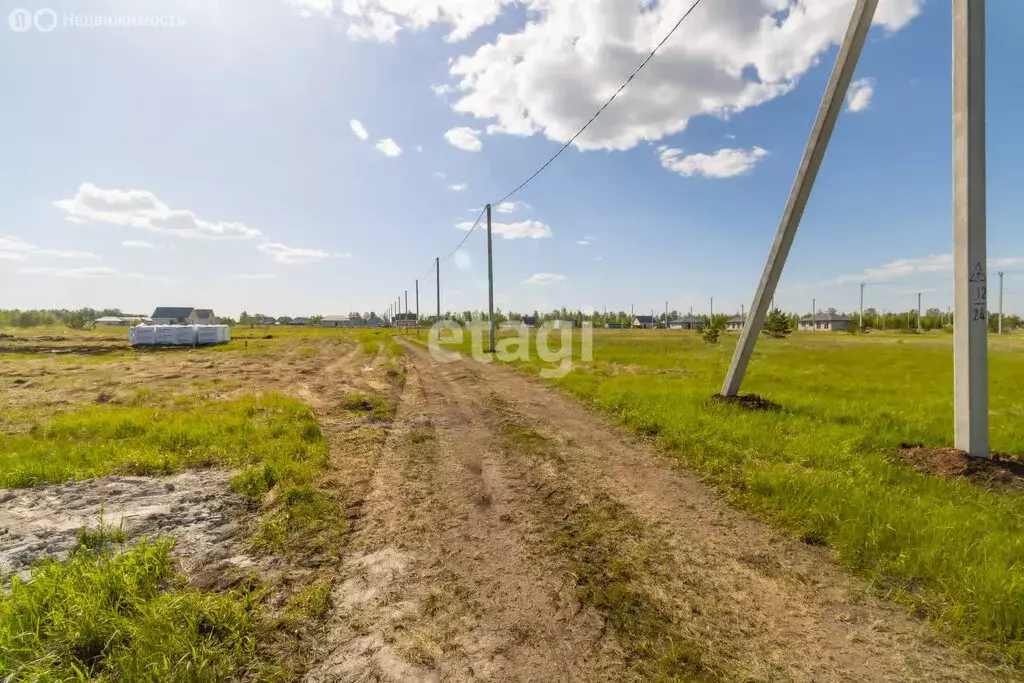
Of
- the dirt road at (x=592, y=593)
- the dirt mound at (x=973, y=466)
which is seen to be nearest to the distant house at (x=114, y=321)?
the dirt road at (x=592, y=593)

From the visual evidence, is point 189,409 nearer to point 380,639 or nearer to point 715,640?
point 380,639

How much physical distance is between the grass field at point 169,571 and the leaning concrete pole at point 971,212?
27.9 feet

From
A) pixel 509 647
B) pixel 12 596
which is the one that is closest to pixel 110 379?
pixel 12 596

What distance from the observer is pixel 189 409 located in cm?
1010

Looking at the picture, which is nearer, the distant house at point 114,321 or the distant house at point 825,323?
the distant house at point 825,323

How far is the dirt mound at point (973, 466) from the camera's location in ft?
17.2

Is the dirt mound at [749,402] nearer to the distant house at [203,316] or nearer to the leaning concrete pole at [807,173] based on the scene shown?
the leaning concrete pole at [807,173]

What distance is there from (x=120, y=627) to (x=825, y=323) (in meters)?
135

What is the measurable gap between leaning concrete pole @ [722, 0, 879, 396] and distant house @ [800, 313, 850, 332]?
11804 centimetres

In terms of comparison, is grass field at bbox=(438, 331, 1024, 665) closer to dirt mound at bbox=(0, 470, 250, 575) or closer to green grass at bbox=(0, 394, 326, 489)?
dirt mound at bbox=(0, 470, 250, 575)

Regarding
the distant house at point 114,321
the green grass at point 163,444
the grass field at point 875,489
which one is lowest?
the grass field at point 875,489

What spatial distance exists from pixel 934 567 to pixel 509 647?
3.59 metres

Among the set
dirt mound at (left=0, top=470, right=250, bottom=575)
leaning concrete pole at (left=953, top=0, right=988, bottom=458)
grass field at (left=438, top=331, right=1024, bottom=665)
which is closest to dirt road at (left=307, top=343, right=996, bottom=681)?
grass field at (left=438, top=331, right=1024, bottom=665)

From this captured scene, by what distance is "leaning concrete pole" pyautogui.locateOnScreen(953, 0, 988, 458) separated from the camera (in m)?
5.74
